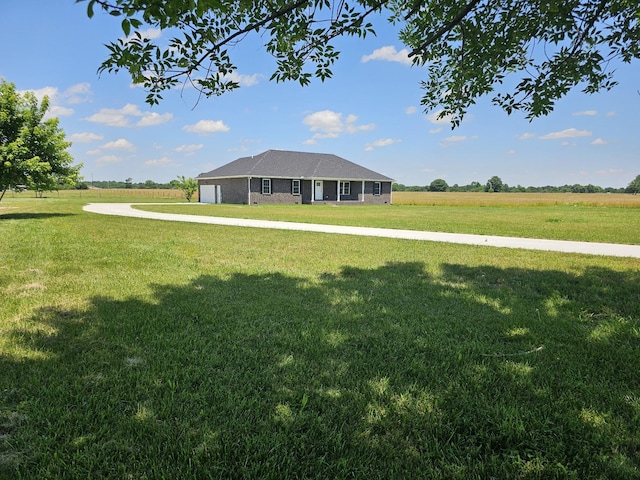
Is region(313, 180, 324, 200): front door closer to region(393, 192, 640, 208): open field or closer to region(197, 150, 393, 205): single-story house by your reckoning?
region(197, 150, 393, 205): single-story house

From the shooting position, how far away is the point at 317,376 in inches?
114

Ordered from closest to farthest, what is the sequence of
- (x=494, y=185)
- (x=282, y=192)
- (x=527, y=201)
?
(x=282, y=192), (x=527, y=201), (x=494, y=185)

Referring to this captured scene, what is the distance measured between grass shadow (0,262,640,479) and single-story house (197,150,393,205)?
1103 inches

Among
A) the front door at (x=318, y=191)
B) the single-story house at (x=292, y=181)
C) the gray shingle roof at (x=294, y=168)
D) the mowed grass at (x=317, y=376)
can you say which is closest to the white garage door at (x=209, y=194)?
the single-story house at (x=292, y=181)

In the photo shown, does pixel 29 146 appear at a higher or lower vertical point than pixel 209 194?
higher

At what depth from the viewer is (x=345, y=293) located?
5160 millimetres

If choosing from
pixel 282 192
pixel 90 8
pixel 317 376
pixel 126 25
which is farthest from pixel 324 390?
pixel 282 192

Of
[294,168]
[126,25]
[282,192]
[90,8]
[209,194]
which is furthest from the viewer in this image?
[209,194]

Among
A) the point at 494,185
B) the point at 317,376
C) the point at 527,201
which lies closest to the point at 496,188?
the point at 494,185

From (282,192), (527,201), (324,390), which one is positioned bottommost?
(324,390)

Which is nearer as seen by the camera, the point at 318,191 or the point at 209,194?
the point at 318,191

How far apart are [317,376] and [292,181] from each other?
30.9 metres

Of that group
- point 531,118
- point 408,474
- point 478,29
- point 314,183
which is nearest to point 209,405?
point 408,474

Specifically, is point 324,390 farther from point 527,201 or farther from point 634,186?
point 634,186
